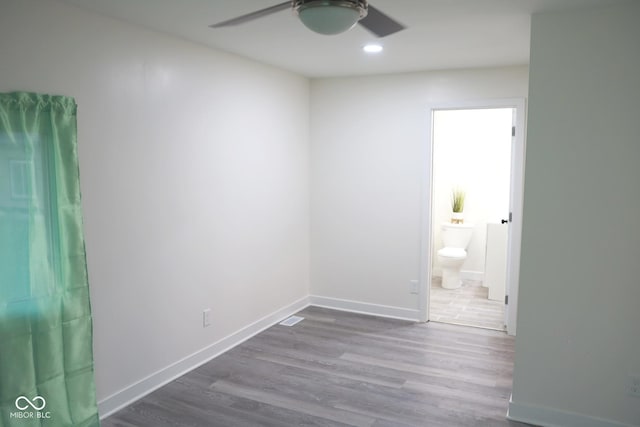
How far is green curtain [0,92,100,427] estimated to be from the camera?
2.30 meters

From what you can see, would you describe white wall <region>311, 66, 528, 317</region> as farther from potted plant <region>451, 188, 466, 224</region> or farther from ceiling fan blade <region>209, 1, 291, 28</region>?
ceiling fan blade <region>209, 1, 291, 28</region>

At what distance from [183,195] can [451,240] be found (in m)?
3.71

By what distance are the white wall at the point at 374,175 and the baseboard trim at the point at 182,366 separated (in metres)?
0.77

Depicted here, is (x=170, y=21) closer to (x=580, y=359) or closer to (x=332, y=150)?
(x=332, y=150)

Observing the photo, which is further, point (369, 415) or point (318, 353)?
point (318, 353)

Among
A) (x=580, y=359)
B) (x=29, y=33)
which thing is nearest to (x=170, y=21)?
(x=29, y=33)

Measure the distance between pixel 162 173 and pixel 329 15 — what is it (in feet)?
6.30

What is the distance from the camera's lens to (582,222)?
2.66 m

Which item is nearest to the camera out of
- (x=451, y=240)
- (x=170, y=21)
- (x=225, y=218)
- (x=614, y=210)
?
(x=614, y=210)

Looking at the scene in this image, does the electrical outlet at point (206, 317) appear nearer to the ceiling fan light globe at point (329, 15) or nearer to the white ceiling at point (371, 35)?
the white ceiling at point (371, 35)

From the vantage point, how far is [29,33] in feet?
7.88

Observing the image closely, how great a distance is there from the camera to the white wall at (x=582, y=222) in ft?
8.36

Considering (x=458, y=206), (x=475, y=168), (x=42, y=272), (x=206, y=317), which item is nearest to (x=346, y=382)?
(x=206, y=317)

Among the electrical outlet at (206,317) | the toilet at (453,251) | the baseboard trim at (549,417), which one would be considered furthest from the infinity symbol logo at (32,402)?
the toilet at (453,251)
